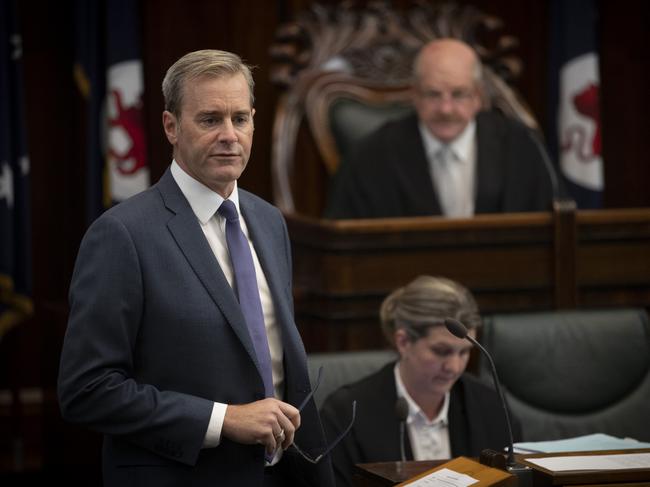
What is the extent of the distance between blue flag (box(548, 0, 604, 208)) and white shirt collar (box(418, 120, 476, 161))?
3.97 ft

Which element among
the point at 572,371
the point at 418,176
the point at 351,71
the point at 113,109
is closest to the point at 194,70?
the point at 572,371

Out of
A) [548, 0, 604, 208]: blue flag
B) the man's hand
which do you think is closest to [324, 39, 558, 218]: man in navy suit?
[548, 0, 604, 208]: blue flag

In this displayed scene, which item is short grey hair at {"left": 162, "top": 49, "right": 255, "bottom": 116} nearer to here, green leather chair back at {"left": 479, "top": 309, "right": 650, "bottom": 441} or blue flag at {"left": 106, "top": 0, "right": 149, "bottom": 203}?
green leather chair back at {"left": 479, "top": 309, "right": 650, "bottom": 441}

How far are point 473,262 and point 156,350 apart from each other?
95.9 inches

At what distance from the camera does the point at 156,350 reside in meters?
2.16

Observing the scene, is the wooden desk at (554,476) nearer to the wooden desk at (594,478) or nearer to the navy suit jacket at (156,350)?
the wooden desk at (594,478)

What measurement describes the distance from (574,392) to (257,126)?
268cm

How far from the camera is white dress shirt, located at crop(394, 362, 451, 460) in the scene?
307 cm

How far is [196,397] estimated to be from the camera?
2.16m

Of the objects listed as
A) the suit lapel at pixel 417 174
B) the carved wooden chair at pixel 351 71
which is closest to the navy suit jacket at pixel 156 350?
the suit lapel at pixel 417 174

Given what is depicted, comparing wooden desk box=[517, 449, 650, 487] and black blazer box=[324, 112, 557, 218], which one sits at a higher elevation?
black blazer box=[324, 112, 557, 218]

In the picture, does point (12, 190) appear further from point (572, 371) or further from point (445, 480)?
point (445, 480)

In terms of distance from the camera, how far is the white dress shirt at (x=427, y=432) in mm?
3074

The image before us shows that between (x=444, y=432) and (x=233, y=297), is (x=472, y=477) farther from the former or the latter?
(x=444, y=432)
